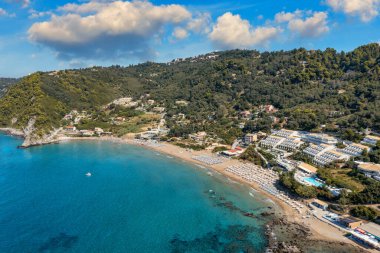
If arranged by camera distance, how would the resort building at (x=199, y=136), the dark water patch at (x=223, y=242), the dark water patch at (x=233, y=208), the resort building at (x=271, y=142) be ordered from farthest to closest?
the resort building at (x=199, y=136)
the resort building at (x=271, y=142)
the dark water patch at (x=233, y=208)
the dark water patch at (x=223, y=242)

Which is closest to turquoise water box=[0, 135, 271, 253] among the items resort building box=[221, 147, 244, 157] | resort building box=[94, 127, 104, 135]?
resort building box=[221, 147, 244, 157]

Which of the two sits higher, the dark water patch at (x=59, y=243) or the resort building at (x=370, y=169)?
the resort building at (x=370, y=169)

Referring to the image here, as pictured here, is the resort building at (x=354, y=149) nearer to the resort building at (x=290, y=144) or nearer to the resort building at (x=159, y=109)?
the resort building at (x=290, y=144)

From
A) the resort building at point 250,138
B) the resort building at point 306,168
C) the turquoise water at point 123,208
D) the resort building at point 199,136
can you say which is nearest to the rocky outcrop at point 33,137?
the turquoise water at point 123,208

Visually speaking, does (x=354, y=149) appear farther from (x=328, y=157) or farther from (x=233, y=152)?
(x=233, y=152)

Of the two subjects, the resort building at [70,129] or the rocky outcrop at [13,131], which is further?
the resort building at [70,129]

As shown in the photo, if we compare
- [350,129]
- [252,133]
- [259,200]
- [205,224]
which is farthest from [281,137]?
[205,224]

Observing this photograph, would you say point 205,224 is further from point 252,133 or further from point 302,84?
point 302,84
